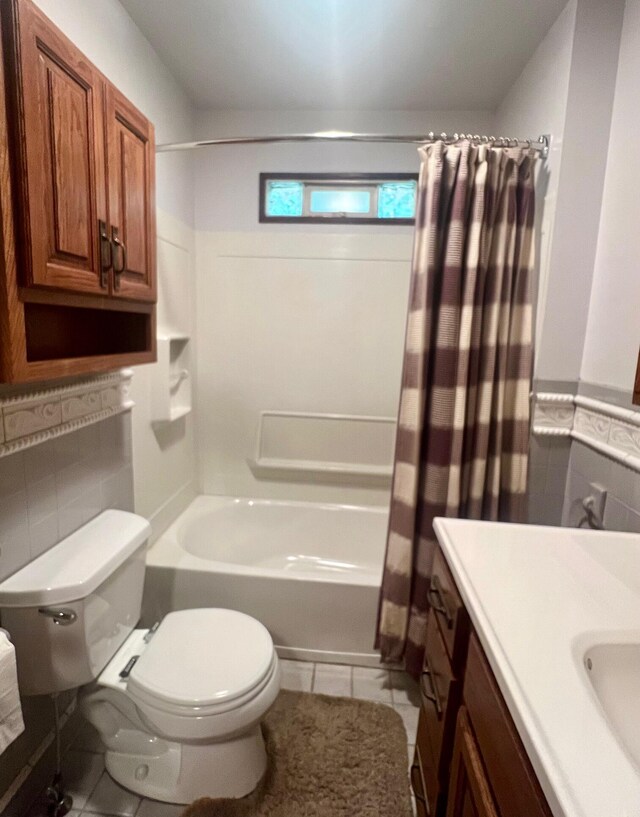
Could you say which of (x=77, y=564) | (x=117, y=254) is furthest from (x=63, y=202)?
(x=77, y=564)

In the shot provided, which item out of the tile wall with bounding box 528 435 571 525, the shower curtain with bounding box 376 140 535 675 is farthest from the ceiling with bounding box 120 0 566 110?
the tile wall with bounding box 528 435 571 525

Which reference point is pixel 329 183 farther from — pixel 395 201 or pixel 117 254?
pixel 117 254

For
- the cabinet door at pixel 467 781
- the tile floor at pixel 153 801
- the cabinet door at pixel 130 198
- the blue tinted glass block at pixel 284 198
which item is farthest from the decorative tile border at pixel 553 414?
the blue tinted glass block at pixel 284 198

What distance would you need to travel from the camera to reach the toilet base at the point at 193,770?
1313 mm

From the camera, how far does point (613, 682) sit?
0.73 metres

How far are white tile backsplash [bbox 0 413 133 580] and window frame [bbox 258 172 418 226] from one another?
134 cm

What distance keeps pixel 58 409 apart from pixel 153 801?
1177 millimetres

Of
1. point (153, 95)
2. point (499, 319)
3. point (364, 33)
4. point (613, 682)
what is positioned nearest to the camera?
point (613, 682)

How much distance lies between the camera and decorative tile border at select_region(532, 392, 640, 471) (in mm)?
1244

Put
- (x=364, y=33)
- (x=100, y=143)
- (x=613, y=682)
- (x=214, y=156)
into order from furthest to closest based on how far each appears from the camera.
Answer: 1. (x=214, y=156)
2. (x=364, y=33)
3. (x=100, y=143)
4. (x=613, y=682)

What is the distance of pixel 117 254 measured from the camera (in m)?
1.15

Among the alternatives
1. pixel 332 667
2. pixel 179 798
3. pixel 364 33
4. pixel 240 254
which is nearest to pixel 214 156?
pixel 240 254

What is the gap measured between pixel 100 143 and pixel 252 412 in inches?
64.1

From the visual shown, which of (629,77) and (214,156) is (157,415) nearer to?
(214,156)
